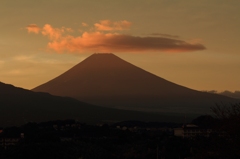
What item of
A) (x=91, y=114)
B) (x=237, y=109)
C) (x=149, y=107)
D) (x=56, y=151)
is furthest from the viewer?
(x=149, y=107)

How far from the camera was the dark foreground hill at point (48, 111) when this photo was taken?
123744 millimetres

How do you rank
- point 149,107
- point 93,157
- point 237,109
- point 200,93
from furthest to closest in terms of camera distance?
point 200,93 < point 149,107 < point 93,157 < point 237,109

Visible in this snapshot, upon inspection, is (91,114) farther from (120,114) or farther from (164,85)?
(164,85)

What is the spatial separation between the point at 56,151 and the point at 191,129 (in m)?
31.8

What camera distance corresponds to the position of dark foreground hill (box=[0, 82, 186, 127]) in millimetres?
123744

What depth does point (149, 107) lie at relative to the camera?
166375 millimetres

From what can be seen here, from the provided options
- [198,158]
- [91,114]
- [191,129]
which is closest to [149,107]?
[91,114]

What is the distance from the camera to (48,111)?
5212 inches

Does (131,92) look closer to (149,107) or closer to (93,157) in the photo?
(149,107)

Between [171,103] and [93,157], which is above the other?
[171,103]

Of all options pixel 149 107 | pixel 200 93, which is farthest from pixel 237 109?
pixel 200 93

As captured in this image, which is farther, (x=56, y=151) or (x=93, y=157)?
(x=93, y=157)

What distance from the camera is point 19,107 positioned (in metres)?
134

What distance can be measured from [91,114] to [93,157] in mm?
85975
